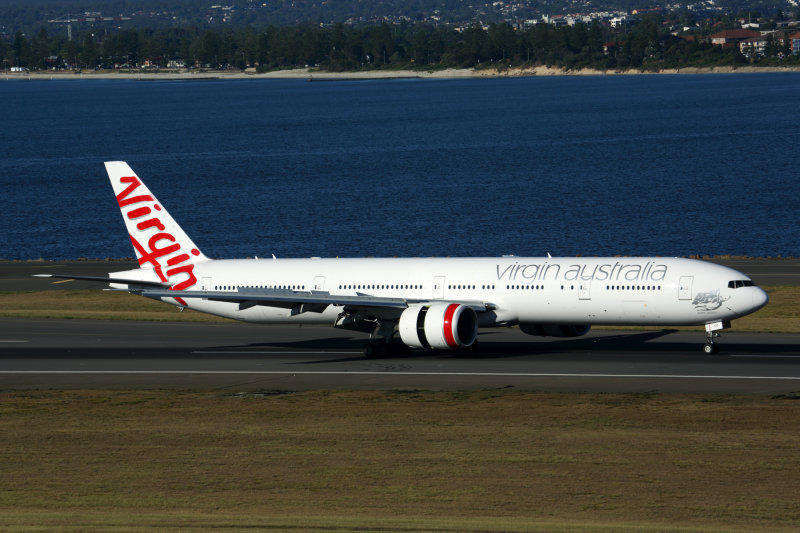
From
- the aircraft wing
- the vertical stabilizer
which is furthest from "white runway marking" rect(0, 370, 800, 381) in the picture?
the vertical stabilizer

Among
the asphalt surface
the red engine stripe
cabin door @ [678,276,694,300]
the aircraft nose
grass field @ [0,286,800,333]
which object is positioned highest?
cabin door @ [678,276,694,300]

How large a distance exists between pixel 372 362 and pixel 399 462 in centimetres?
2106

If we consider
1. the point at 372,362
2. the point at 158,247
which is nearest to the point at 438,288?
the point at 372,362

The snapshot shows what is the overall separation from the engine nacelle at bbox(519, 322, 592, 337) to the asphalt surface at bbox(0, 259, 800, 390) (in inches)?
36.5

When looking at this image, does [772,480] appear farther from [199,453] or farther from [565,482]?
[199,453]

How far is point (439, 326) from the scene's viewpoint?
50719mm

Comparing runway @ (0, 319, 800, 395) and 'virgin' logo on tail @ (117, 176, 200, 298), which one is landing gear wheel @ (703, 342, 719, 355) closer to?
runway @ (0, 319, 800, 395)

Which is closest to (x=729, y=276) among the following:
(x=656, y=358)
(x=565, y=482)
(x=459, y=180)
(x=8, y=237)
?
(x=656, y=358)

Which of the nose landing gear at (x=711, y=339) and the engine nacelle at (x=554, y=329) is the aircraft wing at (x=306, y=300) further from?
the nose landing gear at (x=711, y=339)

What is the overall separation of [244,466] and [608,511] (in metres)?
10.6

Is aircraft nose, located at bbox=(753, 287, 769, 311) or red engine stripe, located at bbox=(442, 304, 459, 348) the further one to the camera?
red engine stripe, located at bbox=(442, 304, 459, 348)

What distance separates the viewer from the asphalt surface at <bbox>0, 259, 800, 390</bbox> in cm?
4681

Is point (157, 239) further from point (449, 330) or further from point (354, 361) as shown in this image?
point (449, 330)

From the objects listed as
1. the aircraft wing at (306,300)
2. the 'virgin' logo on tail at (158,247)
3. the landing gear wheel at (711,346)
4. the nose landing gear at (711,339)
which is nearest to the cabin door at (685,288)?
the nose landing gear at (711,339)
